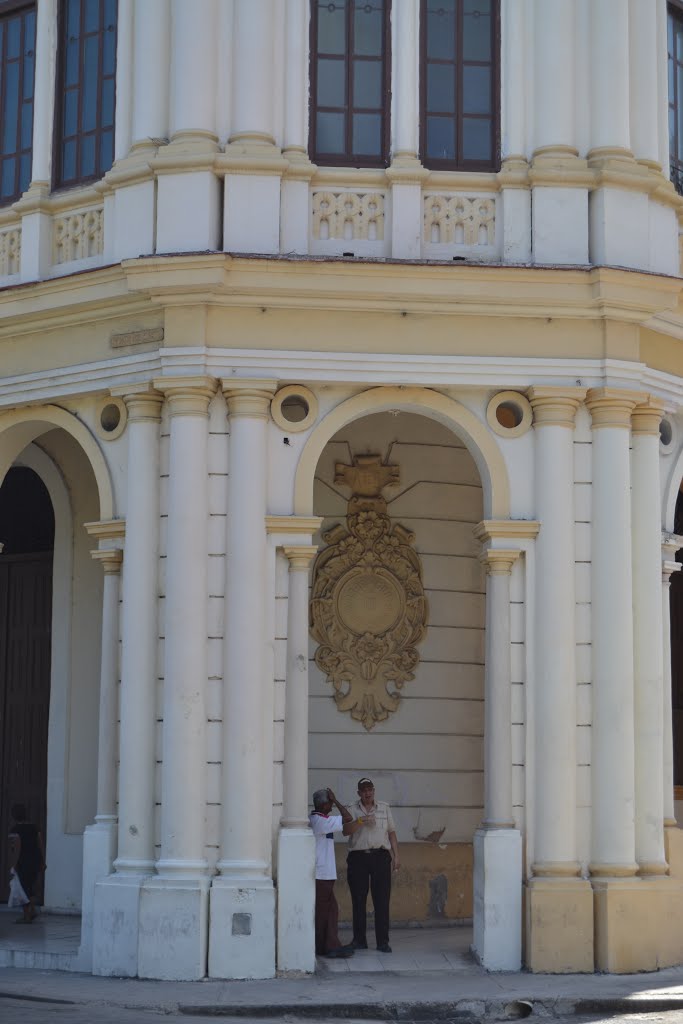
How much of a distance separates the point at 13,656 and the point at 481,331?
25.5ft

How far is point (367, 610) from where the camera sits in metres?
19.4

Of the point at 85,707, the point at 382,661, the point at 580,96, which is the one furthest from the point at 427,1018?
the point at 580,96

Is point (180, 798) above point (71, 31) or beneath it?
beneath

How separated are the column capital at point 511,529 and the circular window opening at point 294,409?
76.2 inches

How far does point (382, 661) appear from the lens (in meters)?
19.3

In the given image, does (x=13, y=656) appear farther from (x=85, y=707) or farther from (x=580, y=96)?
(x=580, y=96)

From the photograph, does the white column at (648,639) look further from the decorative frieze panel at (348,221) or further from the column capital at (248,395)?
the column capital at (248,395)

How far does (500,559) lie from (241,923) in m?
3.99

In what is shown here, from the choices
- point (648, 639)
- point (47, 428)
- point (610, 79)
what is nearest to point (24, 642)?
point (47, 428)

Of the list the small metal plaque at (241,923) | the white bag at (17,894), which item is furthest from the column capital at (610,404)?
the white bag at (17,894)

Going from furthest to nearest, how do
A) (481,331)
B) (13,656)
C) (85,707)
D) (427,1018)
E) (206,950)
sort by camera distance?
(13,656) → (85,707) → (481,331) → (206,950) → (427,1018)

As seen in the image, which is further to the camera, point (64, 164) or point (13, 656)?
point (13, 656)

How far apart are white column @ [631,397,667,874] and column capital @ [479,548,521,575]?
1.21 metres

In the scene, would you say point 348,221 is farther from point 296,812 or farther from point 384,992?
point 384,992
